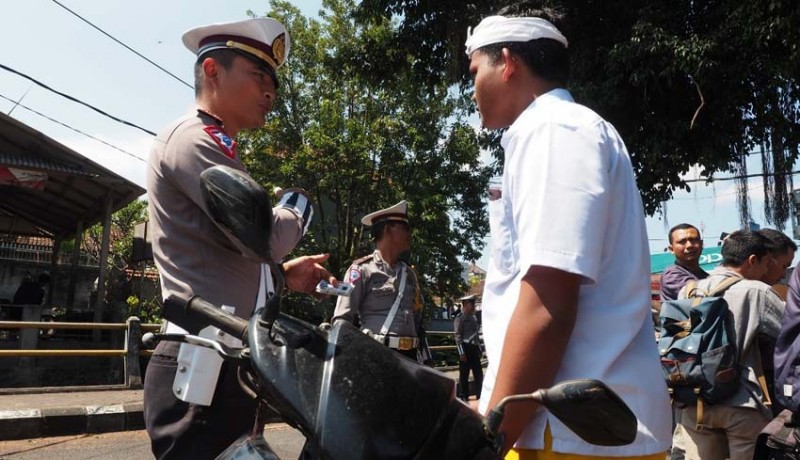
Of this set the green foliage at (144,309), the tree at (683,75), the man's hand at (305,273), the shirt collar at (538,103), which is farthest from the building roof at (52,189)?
the shirt collar at (538,103)

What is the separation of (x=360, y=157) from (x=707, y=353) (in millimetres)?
15322

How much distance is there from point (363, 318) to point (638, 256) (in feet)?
13.2

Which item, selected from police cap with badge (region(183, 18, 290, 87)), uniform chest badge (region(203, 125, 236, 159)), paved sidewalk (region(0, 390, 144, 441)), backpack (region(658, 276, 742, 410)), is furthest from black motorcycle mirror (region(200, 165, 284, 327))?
paved sidewalk (region(0, 390, 144, 441))

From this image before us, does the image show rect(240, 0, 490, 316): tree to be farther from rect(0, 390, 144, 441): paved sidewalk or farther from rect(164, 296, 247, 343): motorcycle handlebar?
rect(164, 296, 247, 343): motorcycle handlebar

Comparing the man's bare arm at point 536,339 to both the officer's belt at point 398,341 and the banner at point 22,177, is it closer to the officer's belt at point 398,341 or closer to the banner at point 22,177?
the officer's belt at point 398,341

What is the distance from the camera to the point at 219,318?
117 centimetres

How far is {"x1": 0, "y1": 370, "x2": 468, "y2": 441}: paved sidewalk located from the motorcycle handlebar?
15.7 ft

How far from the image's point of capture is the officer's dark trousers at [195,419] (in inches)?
66.6

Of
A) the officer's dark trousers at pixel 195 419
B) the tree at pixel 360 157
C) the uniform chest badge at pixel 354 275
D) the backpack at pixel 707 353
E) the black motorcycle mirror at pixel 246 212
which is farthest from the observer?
the tree at pixel 360 157

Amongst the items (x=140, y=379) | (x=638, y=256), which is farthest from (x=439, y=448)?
(x=140, y=379)

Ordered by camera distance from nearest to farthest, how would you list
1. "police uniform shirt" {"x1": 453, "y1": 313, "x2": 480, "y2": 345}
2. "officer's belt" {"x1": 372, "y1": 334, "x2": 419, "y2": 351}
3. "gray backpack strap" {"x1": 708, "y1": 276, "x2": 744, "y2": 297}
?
"gray backpack strap" {"x1": 708, "y1": 276, "x2": 744, "y2": 297}, "officer's belt" {"x1": 372, "y1": 334, "x2": 419, "y2": 351}, "police uniform shirt" {"x1": 453, "y1": 313, "x2": 480, "y2": 345}

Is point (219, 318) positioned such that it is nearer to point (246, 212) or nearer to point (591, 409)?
Result: point (246, 212)

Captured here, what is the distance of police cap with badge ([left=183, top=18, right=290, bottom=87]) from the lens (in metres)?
2.13

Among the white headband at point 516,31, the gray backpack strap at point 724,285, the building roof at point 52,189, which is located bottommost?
the gray backpack strap at point 724,285
